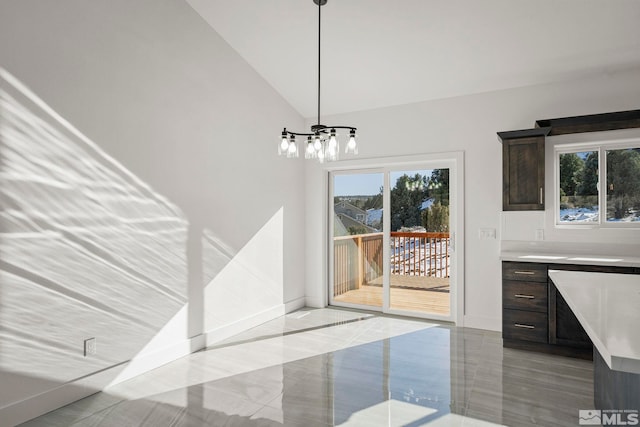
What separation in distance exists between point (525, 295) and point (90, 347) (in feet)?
12.3

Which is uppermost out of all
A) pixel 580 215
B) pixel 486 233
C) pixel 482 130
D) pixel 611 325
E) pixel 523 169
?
pixel 482 130

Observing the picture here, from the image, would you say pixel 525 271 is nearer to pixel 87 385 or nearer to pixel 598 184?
pixel 598 184

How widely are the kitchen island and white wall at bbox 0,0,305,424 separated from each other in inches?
117

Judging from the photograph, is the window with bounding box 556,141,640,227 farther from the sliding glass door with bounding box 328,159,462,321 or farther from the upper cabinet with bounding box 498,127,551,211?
the sliding glass door with bounding box 328,159,462,321

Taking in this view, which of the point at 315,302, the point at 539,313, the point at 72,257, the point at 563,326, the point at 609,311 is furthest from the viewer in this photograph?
the point at 315,302

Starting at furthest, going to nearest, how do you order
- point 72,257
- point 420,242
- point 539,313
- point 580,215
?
point 420,242 < point 580,215 < point 539,313 < point 72,257

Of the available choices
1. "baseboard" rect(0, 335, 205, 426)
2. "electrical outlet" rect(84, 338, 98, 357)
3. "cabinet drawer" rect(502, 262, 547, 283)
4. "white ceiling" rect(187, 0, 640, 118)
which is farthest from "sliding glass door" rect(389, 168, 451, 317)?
"electrical outlet" rect(84, 338, 98, 357)

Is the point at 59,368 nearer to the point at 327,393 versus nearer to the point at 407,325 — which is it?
the point at 327,393

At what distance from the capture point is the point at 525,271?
3629 mm

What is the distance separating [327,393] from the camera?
2771 millimetres

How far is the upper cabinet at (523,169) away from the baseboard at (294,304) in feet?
9.42

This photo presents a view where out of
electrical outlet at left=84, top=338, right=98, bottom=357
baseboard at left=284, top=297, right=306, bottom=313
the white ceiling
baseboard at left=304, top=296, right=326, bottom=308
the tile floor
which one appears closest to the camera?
the tile floor

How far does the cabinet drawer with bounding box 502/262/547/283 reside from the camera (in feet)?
11.7

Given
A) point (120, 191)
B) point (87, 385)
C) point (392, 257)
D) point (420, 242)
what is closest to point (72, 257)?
point (120, 191)
